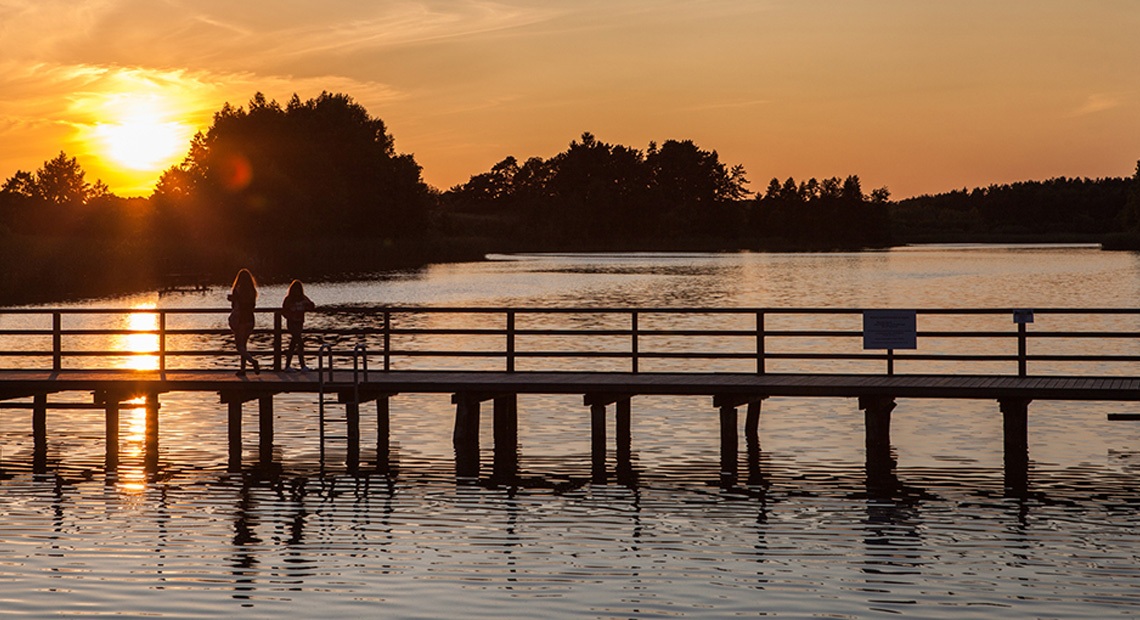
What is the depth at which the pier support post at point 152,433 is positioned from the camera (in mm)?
27562

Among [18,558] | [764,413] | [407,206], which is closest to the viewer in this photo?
[18,558]

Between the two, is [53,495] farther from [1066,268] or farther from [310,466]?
[1066,268]

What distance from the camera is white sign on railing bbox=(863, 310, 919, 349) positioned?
88.7 ft

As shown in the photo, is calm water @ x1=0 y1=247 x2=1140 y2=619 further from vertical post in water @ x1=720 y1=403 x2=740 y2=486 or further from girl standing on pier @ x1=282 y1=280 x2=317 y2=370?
girl standing on pier @ x1=282 y1=280 x2=317 y2=370

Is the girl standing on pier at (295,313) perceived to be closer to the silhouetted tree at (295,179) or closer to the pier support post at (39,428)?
the pier support post at (39,428)

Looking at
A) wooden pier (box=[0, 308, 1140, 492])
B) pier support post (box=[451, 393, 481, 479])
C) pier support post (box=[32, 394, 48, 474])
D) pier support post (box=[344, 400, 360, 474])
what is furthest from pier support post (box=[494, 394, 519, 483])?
pier support post (box=[32, 394, 48, 474])

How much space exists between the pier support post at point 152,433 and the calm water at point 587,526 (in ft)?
1.04

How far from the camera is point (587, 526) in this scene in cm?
2095

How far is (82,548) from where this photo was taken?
1953cm

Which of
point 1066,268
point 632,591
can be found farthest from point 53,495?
point 1066,268

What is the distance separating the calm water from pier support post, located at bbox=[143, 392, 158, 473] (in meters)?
0.32

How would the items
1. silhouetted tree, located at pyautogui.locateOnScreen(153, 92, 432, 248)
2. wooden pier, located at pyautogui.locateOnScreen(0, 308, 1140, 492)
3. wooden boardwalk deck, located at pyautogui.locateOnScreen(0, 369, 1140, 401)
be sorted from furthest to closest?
silhouetted tree, located at pyautogui.locateOnScreen(153, 92, 432, 248), wooden pier, located at pyautogui.locateOnScreen(0, 308, 1140, 492), wooden boardwalk deck, located at pyautogui.locateOnScreen(0, 369, 1140, 401)

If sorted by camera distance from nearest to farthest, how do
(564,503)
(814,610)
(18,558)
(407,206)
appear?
1. (814,610)
2. (18,558)
3. (564,503)
4. (407,206)

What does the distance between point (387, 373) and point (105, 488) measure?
5.67m
